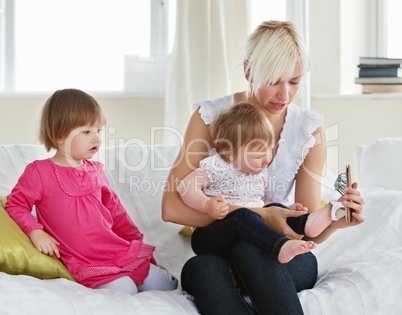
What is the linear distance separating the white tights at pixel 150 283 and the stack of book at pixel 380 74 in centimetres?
198

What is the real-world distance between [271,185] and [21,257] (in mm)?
816

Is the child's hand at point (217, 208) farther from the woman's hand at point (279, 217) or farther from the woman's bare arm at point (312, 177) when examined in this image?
the woman's bare arm at point (312, 177)

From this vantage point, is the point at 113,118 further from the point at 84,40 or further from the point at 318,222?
the point at 318,222

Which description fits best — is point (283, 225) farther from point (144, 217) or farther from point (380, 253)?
point (144, 217)

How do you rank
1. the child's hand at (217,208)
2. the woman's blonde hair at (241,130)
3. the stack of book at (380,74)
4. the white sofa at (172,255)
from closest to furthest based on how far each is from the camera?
the white sofa at (172,255) < the child's hand at (217,208) < the woman's blonde hair at (241,130) < the stack of book at (380,74)

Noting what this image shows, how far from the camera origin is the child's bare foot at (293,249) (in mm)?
1354

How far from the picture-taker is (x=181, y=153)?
1785mm

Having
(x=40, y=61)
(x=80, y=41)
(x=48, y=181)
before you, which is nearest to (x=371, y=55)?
(x=80, y=41)

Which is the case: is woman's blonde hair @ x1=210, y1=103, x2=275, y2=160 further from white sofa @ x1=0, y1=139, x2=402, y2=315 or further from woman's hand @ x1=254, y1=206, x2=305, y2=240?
white sofa @ x1=0, y1=139, x2=402, y2=315

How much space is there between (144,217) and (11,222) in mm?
611

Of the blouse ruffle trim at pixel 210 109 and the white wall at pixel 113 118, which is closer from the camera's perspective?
the blouse ruffle trim at pixel 210 109

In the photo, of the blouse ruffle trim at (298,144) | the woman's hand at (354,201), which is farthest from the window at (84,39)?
the woman's hand at (354,201)

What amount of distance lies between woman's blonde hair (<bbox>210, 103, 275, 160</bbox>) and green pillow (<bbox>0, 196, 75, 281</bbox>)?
61cm

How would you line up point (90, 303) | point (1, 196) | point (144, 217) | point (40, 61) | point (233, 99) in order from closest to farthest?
1. point (90, 303)
2. point (1, 196)
3. point (233, 99)
4. point (144, 217)
5. point (40, 61)
